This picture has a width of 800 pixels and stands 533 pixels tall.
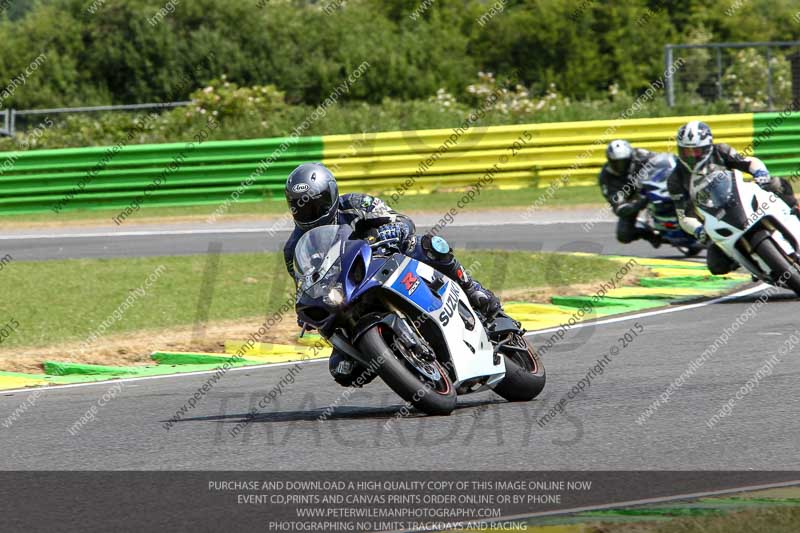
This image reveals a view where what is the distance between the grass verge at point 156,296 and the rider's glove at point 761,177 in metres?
2.67

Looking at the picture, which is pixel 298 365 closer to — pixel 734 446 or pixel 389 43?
pixel 734 446

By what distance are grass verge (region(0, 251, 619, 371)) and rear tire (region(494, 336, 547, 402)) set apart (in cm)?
427

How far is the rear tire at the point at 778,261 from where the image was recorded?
11570mm

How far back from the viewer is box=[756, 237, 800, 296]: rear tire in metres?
11.6

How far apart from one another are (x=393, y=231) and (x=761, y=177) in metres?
5.43

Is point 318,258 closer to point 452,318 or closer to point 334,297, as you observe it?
point 334,297

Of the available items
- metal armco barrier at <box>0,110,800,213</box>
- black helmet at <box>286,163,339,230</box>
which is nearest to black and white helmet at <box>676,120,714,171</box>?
black helmet at <box>286,163,339,230</box>

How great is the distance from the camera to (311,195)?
295 inches

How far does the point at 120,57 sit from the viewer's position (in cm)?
4653

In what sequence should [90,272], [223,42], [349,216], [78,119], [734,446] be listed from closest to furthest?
[734,446] → [349,216] → [90,272] → [78,119] → [223,42]

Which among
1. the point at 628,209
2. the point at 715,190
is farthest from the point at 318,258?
the point at 628,209

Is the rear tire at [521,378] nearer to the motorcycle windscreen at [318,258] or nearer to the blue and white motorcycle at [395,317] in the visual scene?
the blue and white motorcycle at [395,317]

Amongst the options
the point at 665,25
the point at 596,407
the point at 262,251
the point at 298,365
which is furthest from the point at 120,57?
the point at 596,407

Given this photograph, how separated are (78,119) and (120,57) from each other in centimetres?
1626
